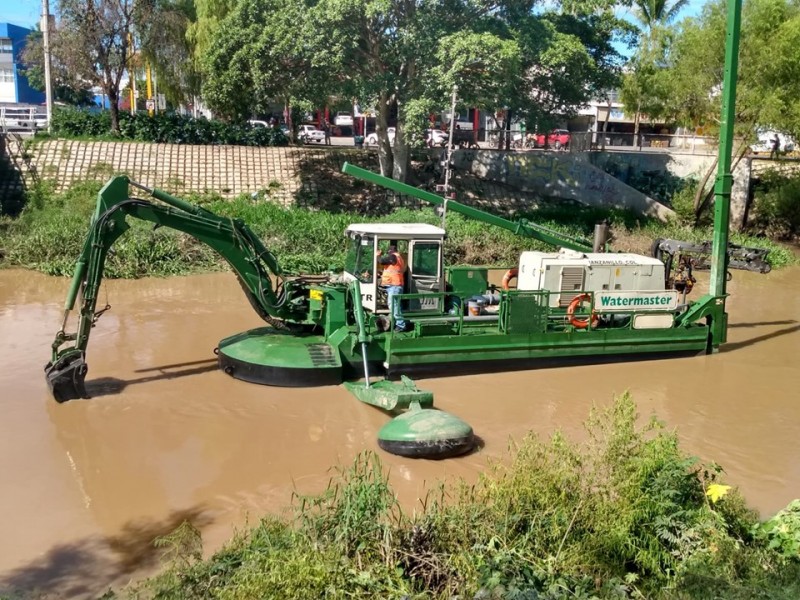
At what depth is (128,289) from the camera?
18844 mm

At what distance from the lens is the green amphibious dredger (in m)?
11.1

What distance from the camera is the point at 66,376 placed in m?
11.0

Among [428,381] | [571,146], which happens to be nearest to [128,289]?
[428,381]

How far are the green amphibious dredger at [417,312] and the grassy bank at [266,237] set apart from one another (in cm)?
745

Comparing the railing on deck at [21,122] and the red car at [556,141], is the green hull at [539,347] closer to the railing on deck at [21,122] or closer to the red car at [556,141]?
the red car at [556,141]

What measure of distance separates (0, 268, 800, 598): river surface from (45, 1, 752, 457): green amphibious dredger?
0.38 metres

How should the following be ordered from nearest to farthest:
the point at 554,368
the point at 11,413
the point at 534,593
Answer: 1. the point at 534,593
2. the point at 11,413
3. the point at 554,368

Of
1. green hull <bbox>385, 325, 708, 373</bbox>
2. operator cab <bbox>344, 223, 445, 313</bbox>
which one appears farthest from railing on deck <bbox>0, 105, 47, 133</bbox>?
green hull <bbox>385, 325, 708, 373</bbox>

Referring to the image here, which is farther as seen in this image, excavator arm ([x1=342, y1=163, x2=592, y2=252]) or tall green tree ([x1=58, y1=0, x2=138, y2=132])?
tall green tree ([x1=58, y1=0, x2=138, y2=132])

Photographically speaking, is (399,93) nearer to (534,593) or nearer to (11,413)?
(11,413)

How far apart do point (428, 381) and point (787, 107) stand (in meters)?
18.6

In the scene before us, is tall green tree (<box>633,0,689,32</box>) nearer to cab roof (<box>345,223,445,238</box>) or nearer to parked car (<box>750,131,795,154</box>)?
Result: parked car (<box>750,131,795,154</box>)

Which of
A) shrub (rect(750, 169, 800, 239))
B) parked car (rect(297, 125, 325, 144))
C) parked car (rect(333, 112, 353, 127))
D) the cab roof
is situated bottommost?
the cab roof

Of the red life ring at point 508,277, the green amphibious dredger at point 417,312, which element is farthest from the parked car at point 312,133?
the green amphibious dredger at point 417,312
